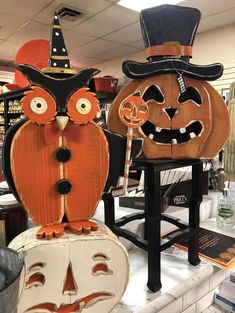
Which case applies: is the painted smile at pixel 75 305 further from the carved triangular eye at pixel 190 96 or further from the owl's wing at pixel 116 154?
the carved triangular eye at pixel 190 96

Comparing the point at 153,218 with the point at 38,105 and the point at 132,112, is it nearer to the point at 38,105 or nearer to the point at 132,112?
the point at 132,112

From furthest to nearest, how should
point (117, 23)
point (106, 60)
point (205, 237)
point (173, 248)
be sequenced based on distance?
point (106, 60) → point (117, 23) → point (205, 237) → point (173, 248)

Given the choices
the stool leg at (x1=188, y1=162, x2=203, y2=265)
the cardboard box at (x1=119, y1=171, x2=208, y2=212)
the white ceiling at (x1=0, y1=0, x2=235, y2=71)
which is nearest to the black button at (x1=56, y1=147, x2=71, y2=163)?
the stool leg at (x1=188, y1=162, x2=203, y2=265)

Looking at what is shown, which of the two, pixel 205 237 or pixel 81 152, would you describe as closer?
pixel 81 152

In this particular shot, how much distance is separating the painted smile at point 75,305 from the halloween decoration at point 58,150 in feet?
0.47

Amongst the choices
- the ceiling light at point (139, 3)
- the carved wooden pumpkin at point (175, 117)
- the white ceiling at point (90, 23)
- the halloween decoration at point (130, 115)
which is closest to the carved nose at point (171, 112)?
the carved wooden pumpkin at point (175, 117)

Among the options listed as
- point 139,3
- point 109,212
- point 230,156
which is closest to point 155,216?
point 109,212

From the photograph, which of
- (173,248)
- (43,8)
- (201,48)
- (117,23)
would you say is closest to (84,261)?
(173,248)

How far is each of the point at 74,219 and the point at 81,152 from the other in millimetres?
151

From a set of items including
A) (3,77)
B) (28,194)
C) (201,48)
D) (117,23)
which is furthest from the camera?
(3,77)

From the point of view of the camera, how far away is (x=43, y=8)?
2.83 metres

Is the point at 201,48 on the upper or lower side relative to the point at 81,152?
upper

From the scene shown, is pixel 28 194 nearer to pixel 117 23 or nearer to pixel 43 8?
pixel 43 8

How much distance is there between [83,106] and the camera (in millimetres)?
581
